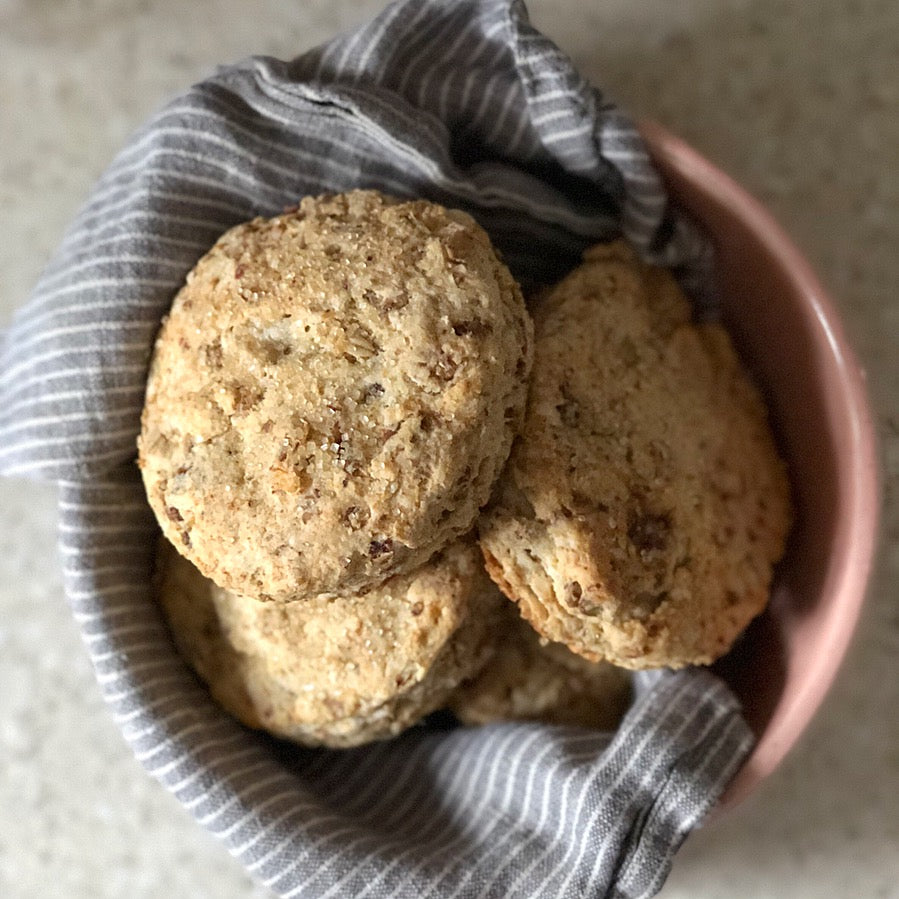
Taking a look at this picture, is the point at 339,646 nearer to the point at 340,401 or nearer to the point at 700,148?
the point at 340,401

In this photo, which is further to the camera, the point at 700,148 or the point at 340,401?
the point at 700,148

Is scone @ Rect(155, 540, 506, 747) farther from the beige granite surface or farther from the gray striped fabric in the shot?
the beige granite surface

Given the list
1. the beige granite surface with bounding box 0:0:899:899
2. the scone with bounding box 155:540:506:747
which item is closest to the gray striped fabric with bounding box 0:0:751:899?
the scone with bounding box 155:540:506:747

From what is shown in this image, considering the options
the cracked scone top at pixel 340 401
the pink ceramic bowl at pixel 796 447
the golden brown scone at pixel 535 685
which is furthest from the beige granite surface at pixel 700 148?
the cracked scone top at pixel 340 401

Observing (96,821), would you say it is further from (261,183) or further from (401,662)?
(261,183)

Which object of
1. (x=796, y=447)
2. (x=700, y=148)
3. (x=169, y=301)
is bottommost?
(x=169, y=301)

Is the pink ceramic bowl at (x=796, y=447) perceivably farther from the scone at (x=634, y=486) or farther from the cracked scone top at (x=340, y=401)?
the cracked scone top at (x=340, y=401)

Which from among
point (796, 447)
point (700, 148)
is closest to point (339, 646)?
point (796, 447)
